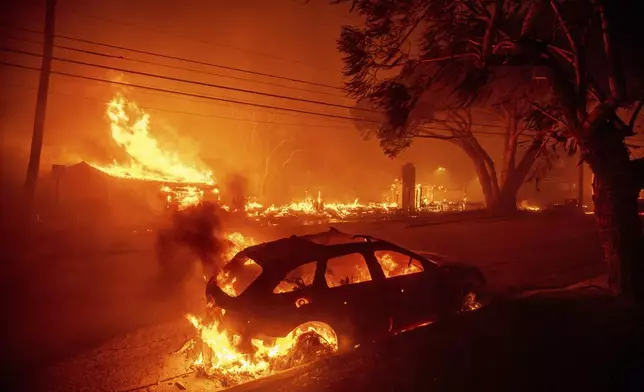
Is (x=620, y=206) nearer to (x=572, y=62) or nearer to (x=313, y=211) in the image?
(x=572, y=62)

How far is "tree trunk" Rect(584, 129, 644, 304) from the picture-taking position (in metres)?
7.13

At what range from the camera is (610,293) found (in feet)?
24.5

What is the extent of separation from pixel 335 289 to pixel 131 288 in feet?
21.2

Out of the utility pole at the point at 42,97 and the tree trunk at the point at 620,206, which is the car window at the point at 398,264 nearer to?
the tree trunk at the point at 620,206

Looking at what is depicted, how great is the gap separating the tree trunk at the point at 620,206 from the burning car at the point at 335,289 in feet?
8.60

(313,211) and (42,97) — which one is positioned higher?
(42,97)

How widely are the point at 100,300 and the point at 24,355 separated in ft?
10.3

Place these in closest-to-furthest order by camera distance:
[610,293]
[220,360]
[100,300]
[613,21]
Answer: [220,360]
[613,21]
[610,293]
[100,300]

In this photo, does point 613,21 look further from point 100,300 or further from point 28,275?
point 28,275

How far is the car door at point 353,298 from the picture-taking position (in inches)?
215

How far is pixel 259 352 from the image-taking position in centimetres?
510

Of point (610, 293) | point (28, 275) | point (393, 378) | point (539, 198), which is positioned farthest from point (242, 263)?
point (539, 198)

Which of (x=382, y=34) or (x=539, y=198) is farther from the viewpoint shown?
(x=539, y=198)

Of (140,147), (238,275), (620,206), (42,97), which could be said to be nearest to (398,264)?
(238,275)
